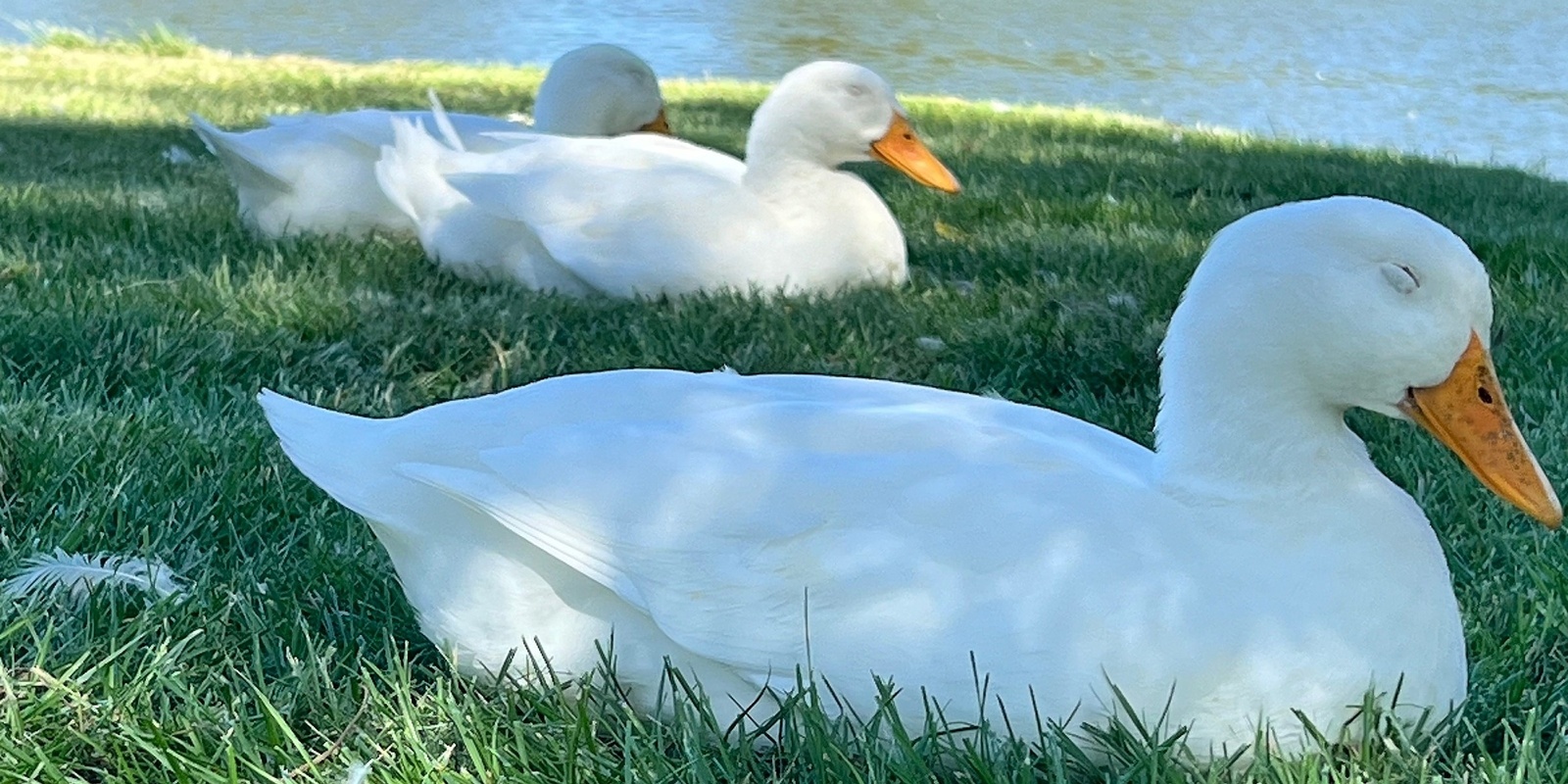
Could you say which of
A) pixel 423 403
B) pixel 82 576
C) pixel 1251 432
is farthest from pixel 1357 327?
pixel 423 403

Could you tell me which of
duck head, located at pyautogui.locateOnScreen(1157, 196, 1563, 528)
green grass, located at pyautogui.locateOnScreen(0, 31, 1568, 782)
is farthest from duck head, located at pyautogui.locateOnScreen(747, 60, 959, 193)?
duck head, located at pyautogui.locateOnScreen(1157, 196, 1563, 528)

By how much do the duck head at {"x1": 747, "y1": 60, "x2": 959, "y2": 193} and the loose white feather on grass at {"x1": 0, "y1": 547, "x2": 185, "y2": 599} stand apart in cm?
280

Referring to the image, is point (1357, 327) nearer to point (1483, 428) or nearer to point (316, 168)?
point (1483, 428)

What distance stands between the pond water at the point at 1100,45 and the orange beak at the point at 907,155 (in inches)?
231

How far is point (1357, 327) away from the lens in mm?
1979

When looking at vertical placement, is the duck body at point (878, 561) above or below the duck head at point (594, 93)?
above

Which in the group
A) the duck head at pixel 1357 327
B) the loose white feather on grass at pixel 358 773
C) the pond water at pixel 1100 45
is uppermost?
the duck head at pixel 1357 327

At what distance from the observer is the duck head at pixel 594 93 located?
20.6 feet

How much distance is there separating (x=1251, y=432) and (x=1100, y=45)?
56.5ft

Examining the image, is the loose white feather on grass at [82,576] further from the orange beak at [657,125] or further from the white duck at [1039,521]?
the orange beak at [657,125]

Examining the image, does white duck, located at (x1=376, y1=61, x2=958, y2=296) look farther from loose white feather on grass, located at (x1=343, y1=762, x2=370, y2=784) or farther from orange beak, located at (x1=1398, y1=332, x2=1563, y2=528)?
loose white feather on grass, located at (x1=343, y1=762, x2=370, y2=784)

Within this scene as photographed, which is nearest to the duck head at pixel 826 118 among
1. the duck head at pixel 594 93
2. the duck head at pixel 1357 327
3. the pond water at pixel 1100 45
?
the duck head at pixel 594 93

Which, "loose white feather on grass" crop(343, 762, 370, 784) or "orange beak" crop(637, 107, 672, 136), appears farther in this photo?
"orange beak" crop(637, 107, 672, 136)

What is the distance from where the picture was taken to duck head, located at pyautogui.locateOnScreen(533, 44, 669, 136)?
6.29 meters
